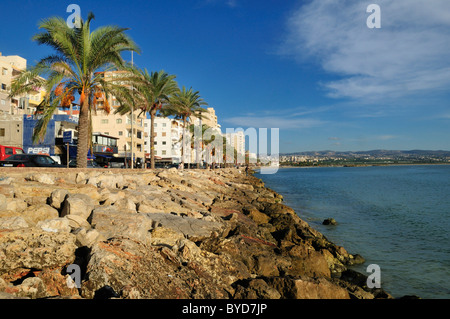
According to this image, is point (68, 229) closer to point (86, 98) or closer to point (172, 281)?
point (172, 281)

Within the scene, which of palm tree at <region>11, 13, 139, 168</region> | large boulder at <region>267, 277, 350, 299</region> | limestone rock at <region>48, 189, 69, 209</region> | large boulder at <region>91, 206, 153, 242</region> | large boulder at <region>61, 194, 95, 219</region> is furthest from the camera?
palm tree at <region>11, 13, 139, 168</region>

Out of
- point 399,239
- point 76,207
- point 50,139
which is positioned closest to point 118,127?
point 50,139

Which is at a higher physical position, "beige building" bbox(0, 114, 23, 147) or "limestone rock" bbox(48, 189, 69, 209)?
"beige building" bbox(0, 114, 23, 147)

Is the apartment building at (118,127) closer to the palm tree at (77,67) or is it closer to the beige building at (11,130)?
the beige building at (11,130)

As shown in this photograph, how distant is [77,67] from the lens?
16.1 m

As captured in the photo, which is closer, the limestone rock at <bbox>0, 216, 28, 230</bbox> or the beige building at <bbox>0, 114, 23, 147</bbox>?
the limestone rock at <bbox>0, 216, 28, 230</bbox>

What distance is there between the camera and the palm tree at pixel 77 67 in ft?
50.2

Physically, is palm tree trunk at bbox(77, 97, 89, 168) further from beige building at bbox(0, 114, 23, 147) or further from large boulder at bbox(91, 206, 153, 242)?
beige building at bbox(0, 114, 23, 147)

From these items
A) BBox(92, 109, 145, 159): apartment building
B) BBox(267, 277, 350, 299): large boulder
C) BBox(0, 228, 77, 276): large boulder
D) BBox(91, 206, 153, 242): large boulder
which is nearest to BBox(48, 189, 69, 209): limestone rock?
BBox(91, 206, 153, 242): large boulder

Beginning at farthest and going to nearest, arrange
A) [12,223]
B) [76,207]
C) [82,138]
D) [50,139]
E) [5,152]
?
1. [50,139]
2. [5,152]
3. [82,138]
4. [76,207]
5. [12,223]

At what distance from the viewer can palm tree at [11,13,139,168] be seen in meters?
15.3

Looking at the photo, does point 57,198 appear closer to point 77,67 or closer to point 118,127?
point 77,67

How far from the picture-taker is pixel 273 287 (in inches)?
236

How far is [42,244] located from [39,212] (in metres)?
1.90
